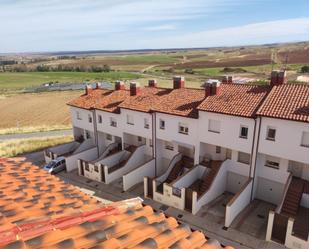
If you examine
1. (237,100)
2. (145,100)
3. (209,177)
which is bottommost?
(209,177)

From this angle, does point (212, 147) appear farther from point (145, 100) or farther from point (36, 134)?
point (36, 134)

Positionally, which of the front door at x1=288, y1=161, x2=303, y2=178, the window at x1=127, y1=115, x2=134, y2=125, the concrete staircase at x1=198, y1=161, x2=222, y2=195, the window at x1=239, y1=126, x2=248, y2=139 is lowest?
the concrete staircase at x1=198, y1=161, x2=222, y2=195

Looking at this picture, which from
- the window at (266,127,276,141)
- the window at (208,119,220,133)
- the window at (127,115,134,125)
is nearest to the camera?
the window at (266,127,276,141)

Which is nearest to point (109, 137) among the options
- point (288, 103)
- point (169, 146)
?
point (169, 146)

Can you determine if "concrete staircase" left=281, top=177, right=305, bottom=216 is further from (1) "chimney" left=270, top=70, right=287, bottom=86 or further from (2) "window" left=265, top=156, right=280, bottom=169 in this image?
(1) "chimney" left=270, top=70, right=287, bottom=86

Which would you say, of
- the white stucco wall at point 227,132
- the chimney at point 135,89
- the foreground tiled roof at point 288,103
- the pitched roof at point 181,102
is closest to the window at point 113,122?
the chimney at point 135,89

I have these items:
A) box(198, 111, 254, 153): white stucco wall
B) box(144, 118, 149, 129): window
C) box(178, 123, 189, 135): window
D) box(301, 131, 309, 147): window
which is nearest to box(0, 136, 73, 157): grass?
box(144, 118, 149, 129): window
